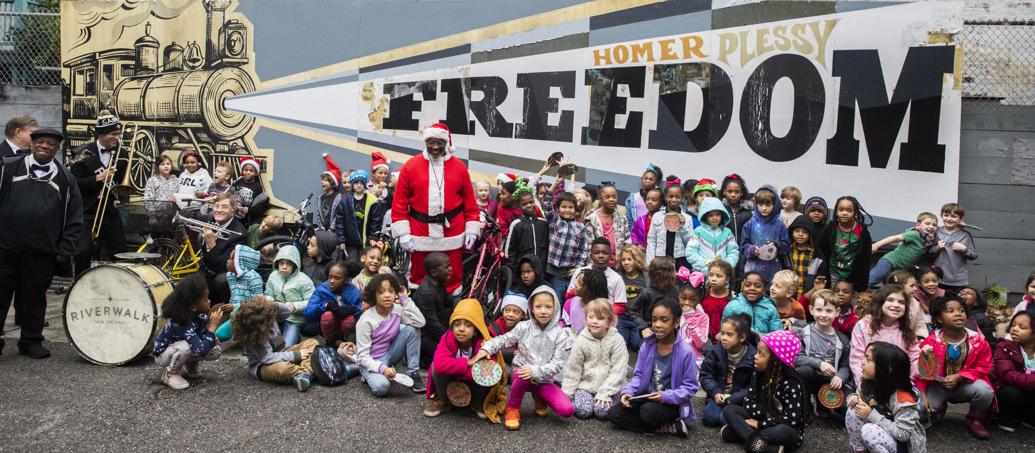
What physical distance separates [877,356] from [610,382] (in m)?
1.70

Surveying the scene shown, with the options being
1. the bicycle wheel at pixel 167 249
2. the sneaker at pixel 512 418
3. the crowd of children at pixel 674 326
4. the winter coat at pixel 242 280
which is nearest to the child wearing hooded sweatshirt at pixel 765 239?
the crowd of children at pixel 674 326

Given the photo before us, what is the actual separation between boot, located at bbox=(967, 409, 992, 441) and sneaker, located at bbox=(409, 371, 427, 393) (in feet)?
12.6

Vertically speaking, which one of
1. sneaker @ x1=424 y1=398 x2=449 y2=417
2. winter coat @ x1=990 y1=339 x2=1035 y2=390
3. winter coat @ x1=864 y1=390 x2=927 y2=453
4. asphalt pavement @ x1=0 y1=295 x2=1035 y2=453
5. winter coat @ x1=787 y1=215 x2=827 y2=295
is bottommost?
asphalt pavement @ x1=0 y1=295 x2=1035 y2=453

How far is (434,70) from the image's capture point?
34.2 feet

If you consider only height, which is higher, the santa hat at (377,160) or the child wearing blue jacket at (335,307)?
the santa hat at (377,160)

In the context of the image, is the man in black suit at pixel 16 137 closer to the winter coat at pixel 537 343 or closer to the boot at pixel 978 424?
the winter coat at pixel 537 343

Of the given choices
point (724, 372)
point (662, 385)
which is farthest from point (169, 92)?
point (724, 372)

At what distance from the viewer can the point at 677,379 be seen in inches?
223

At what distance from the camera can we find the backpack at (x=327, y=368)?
20.8ft

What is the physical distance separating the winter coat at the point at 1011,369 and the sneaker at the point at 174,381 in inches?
228

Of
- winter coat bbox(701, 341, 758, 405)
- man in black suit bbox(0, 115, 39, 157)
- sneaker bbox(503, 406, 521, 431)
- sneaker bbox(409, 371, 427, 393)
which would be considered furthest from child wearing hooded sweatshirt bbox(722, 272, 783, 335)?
man in black suit bbox(0, 115, 39, 157)

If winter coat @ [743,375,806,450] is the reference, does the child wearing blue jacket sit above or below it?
above

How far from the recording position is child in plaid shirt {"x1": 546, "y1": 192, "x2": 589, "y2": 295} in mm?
7684

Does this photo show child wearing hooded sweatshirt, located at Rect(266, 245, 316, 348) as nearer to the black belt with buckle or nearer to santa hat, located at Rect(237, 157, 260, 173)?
the black belt with buckle
